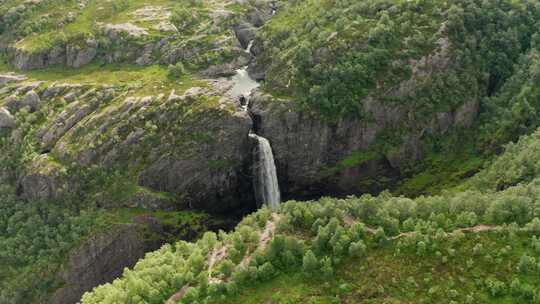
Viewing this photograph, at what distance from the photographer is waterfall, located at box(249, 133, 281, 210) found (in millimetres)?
125625

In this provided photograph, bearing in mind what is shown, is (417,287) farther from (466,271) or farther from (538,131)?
(538,131)

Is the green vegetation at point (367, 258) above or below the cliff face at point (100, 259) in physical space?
above

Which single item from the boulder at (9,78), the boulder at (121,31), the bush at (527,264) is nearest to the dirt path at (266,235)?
the bush at (527,264)

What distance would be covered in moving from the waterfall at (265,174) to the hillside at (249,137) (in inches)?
17.7

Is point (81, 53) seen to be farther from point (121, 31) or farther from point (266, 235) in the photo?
point (266, 235)

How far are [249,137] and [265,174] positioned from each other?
9.02 m

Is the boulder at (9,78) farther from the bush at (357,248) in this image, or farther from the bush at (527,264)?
the bush at (527,264)

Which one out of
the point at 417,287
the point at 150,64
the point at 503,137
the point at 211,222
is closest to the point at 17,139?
the point at 150,64

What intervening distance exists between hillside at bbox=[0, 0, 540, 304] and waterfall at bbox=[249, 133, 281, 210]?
1.48 ft

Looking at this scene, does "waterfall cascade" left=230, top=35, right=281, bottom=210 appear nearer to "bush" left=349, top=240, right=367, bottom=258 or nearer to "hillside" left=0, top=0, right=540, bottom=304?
"hillside" left=0, top=0, right=540, bottom=304

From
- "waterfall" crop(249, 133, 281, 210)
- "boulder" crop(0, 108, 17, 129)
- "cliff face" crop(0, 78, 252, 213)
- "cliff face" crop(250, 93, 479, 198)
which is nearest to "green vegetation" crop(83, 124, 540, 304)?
"cliff face" crop(0, 78, 252, 213)

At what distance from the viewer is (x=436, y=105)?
132250 mm

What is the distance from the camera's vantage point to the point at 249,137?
4970 inches

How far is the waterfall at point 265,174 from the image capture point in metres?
126
